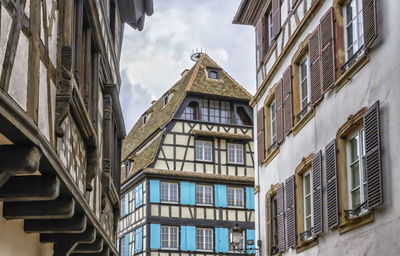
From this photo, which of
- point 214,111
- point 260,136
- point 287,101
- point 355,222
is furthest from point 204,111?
point 355,222

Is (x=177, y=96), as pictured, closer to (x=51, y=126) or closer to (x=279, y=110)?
(x=279, y=110)

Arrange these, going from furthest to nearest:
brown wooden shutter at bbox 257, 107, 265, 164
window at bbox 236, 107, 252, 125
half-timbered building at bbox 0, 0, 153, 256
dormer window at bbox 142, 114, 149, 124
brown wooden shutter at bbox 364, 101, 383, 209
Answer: dormer window at bbox 142, 114, 149, 124, window at bbox 236, 107, 252, 125, brown wooden shutter at bbox 257, 107, 265, 164, brown wooden shutter at bbox 364, 101, 383, 209, half-timbered building at bbox 0, 0, 153, 256

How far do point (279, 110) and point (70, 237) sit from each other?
738 cm

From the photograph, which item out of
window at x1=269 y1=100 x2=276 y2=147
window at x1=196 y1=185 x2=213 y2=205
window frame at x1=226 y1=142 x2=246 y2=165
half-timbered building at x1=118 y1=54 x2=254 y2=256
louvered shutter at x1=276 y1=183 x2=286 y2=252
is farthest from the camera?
window frame at x1=226 y1=142 x2=246 y2=165

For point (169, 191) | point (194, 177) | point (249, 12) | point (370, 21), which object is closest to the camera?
point (370, 21)

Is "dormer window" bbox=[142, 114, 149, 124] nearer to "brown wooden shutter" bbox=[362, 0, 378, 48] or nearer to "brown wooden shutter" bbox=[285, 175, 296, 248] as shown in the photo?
"brown wooden shutter" bbox=[285, 175, 296, 248]

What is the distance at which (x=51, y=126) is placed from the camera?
7.01 m

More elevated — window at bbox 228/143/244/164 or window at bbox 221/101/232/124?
window at bbox 221/101/232/124

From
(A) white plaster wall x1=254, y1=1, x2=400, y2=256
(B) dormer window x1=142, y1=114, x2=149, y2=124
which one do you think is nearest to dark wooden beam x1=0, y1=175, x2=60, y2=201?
(A) white plaster wall x1=254, y1=1, x2=400, y2=256

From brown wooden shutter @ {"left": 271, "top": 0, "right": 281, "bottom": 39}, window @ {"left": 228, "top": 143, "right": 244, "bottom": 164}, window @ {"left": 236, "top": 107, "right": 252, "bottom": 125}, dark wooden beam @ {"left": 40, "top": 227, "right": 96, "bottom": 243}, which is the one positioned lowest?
dark wooden beam @ {"left": 40, "top": 227, "right": 96, "bottom": 243}

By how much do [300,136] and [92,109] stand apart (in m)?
4.86

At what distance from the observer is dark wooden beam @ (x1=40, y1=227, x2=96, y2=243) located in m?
9.43

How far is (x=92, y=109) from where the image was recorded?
10.7m

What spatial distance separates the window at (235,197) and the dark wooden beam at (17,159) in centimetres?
2930
